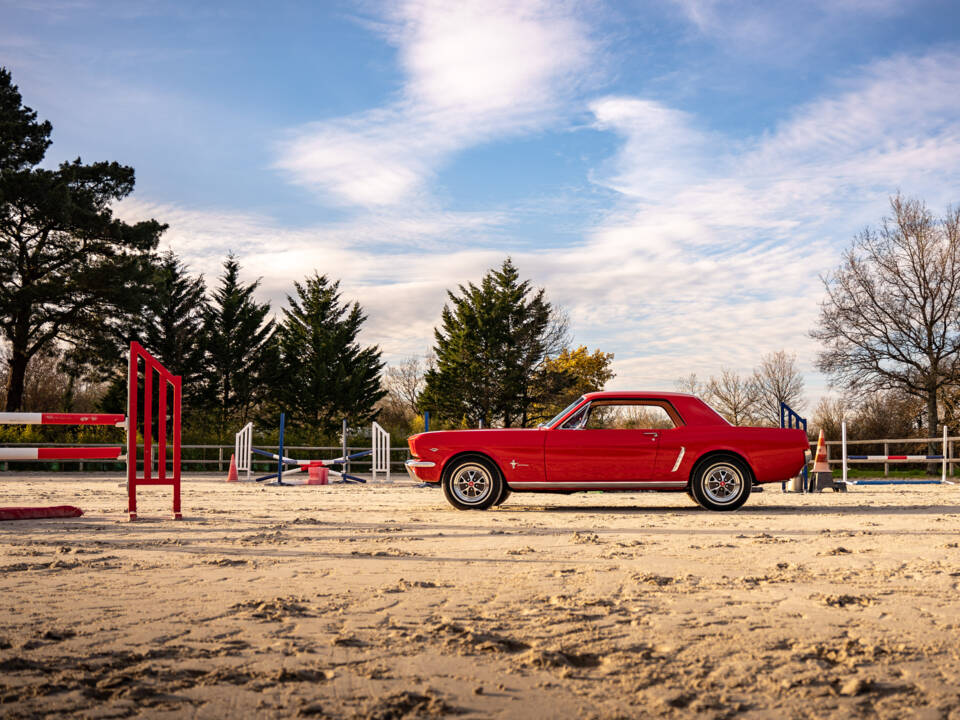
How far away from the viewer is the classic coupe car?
12492 mm

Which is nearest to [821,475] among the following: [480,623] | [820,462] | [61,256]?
[820,462]

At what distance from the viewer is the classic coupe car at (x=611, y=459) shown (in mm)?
12492

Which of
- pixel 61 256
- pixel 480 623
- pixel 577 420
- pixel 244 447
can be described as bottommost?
pixel 244 447

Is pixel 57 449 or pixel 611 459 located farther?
pixel 611 459

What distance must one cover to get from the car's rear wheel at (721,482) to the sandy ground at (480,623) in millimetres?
2873

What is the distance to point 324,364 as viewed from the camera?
51.0 m

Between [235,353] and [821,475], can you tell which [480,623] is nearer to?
[821,475]

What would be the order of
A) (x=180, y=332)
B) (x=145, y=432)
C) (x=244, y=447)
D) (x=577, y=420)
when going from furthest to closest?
(x=180, y=332), (x=244, y=447), (x=577, y=420), (x=145, y=432)

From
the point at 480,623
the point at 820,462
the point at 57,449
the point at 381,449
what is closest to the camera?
the point at 480,623

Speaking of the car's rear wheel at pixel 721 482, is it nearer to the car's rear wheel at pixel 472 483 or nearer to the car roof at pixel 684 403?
the car roof at pixel 684 403

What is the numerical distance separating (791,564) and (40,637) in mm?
5417

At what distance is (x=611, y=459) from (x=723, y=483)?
66.2 inches

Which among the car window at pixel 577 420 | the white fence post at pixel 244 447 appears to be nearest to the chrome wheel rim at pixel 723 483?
the car window at pixel 577 420

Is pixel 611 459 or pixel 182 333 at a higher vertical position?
pixel 182 333
